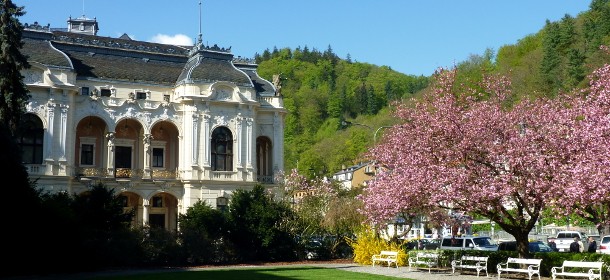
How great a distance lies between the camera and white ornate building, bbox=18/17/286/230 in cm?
4425

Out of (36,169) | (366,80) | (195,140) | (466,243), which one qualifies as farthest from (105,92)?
(366,80)

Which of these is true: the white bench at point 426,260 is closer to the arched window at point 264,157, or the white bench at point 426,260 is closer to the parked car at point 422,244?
the parked car at point 422,244

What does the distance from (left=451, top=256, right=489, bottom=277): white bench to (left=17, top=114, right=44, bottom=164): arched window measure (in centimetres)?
2914

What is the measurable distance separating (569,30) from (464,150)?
60.0m

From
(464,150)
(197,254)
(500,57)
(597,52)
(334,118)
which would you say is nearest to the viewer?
(464,150)

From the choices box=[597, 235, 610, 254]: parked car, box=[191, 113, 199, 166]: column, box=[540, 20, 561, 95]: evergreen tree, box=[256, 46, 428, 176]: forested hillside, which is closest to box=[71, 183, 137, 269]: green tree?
box=[191, 113, 199, 166]: column

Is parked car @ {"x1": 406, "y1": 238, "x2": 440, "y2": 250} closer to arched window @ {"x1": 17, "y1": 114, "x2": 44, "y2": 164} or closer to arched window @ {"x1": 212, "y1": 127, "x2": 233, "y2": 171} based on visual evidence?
arched window @ {"x1": 212, "y1": 127, "x2": 233, "y2": 171}

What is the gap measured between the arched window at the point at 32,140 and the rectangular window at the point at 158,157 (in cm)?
829

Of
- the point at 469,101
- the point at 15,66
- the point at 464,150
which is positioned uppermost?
the point at 15,66

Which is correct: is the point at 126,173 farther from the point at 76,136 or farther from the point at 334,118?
the point at 334,118

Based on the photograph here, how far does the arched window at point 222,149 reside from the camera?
160 ft

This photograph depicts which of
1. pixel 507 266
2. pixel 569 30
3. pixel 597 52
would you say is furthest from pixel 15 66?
pixel 569 30

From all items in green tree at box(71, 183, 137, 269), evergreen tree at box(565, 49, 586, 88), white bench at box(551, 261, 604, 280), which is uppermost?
evergreen tree at box(565, 49, 586, 88)

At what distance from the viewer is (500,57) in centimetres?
10988
